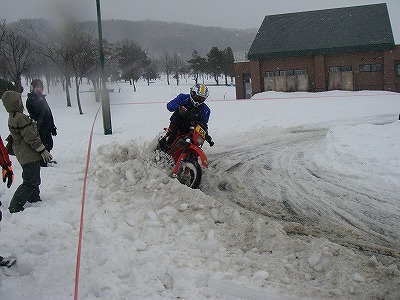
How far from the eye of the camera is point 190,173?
6.72 metres

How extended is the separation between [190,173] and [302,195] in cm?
202

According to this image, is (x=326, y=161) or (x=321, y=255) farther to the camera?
(x=326, y=161)

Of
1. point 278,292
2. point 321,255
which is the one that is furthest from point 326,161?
point 278,292

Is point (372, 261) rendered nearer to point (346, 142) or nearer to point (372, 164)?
point (372, 164)

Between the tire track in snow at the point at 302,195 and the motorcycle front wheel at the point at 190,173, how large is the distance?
11.0 inches

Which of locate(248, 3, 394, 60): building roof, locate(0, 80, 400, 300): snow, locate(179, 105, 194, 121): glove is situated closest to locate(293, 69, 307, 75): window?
locate(248, 3, 394, 60): building roof

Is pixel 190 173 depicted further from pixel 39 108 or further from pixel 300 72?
pixel 300 72

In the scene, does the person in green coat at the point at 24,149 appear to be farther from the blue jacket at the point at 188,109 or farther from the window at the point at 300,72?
the window at the point at 300,72

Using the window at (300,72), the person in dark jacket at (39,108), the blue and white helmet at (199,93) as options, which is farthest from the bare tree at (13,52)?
the blue and white helmet at (199,93)

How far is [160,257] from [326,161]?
17.5 feet

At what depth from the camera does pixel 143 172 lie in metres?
6.75

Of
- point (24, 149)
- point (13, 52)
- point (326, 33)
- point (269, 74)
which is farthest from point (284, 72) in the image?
point (24, 149)

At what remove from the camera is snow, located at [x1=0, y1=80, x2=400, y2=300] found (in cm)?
355

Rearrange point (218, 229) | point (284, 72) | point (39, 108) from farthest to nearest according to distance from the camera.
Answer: point (284, 72)
point (39, 108)
point (218, 229)
